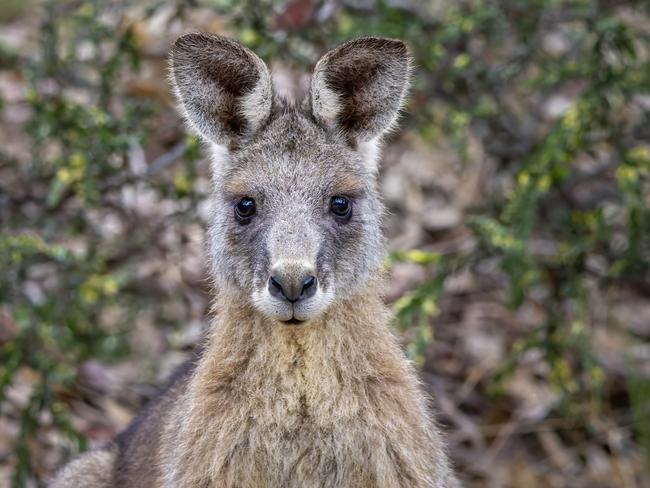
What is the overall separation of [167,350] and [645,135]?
3.37m

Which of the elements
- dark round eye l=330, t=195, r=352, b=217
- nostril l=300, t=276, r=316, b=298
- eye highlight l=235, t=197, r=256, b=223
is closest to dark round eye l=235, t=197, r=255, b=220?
eye highlight l=235, t=197, r=256, b=223

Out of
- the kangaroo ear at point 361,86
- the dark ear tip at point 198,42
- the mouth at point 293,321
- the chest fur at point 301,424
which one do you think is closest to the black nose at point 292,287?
the mouth at point 293,321

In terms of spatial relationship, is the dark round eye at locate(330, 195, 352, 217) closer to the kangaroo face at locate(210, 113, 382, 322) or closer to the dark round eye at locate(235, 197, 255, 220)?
the kangaroo face at locate(210, 113, 382, 322)

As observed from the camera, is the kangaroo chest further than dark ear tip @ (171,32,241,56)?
No

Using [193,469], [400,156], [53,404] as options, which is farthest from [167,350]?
[193,469]

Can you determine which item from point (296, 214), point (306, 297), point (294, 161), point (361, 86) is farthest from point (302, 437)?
point (361, 86)

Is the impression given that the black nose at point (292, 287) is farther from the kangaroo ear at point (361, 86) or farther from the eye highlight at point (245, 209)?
the kangaroo ear at point (361, 86)

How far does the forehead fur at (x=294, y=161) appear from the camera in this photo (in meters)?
4.47

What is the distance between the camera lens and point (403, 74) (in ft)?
15.4

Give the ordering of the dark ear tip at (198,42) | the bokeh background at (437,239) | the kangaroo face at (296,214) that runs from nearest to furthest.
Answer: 1. the kangaroo face at (296,214)
2. the dark ear tip at (198,42)
3. the bokeh background at (437,239)

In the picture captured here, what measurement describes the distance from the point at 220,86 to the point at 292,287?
1108mm

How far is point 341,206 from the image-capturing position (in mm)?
4520

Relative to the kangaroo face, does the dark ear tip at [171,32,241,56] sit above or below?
above

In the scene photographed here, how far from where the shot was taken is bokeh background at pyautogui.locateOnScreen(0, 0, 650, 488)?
6270 millimetres
